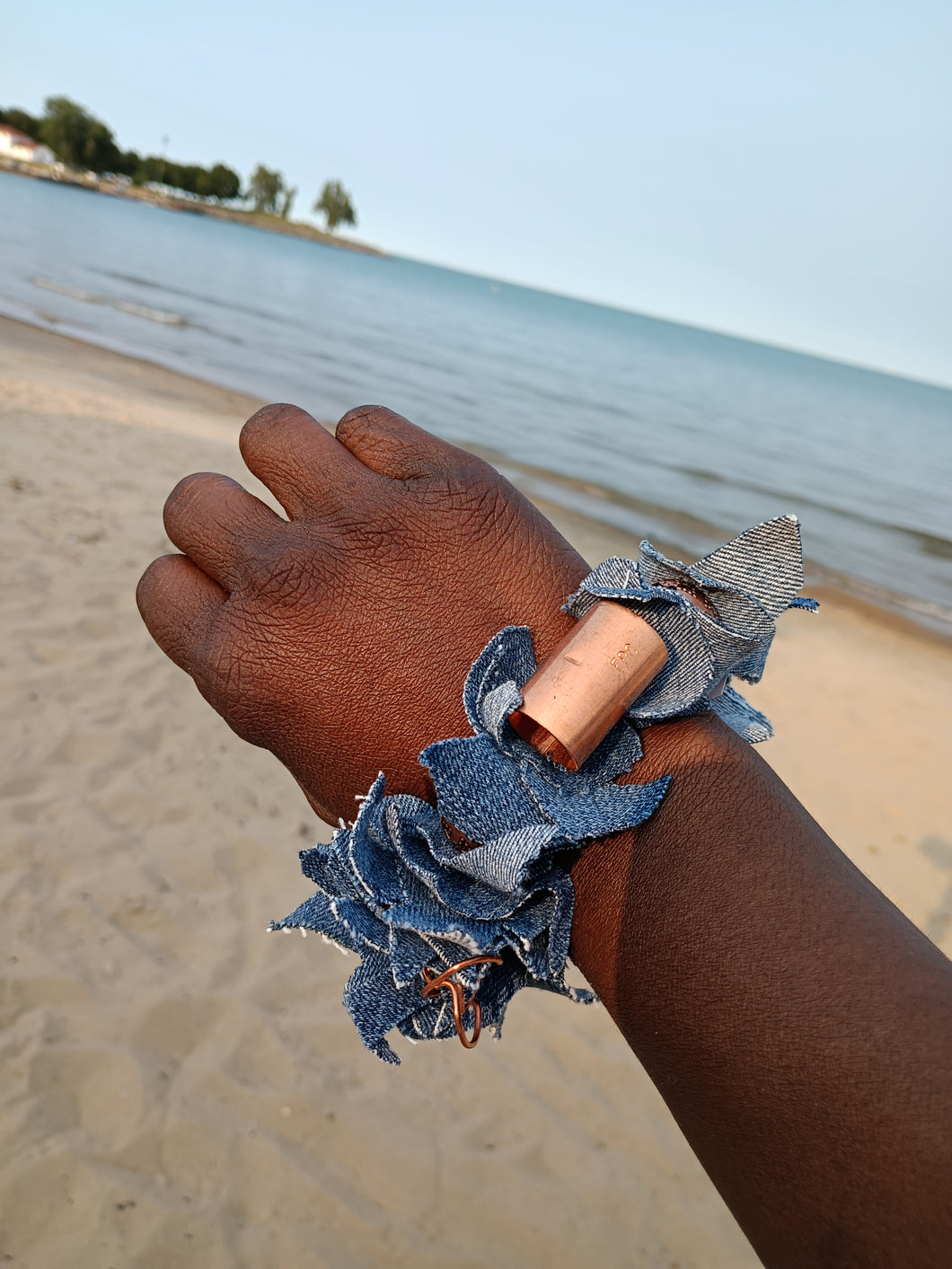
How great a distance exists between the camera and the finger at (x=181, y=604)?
1039 mm

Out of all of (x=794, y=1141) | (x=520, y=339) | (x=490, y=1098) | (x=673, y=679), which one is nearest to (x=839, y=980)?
(x=794, y=1141)

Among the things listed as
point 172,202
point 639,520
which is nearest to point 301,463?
point 639,520

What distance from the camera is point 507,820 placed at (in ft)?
3.04

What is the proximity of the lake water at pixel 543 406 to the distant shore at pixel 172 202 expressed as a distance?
53743 millimetres

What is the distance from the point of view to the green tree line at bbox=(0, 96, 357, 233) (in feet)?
275

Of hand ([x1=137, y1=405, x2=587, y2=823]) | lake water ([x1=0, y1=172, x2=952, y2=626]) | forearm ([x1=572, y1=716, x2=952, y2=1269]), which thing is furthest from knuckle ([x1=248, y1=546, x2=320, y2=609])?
lake water ([x1=0, y1=172, x2=952, y2=626])

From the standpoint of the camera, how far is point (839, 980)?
77cm

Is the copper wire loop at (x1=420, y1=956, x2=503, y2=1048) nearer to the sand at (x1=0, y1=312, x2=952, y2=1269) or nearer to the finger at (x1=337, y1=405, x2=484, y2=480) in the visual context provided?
the finger at (x1=337, y1=405, x2=484, y2=480)

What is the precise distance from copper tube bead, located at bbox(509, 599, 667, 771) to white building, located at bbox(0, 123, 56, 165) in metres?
97.6

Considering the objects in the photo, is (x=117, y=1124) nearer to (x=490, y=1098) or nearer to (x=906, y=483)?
(x=490, y=1098)

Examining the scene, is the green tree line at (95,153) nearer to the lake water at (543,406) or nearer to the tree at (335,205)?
the tree at (335,205)

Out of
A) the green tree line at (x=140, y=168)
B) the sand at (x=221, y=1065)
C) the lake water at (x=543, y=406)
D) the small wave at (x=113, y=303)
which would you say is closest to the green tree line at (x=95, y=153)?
the green tree line at (x=140, y=168)

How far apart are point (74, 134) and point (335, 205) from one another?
3054 centimetres

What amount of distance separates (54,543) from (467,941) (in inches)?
208
